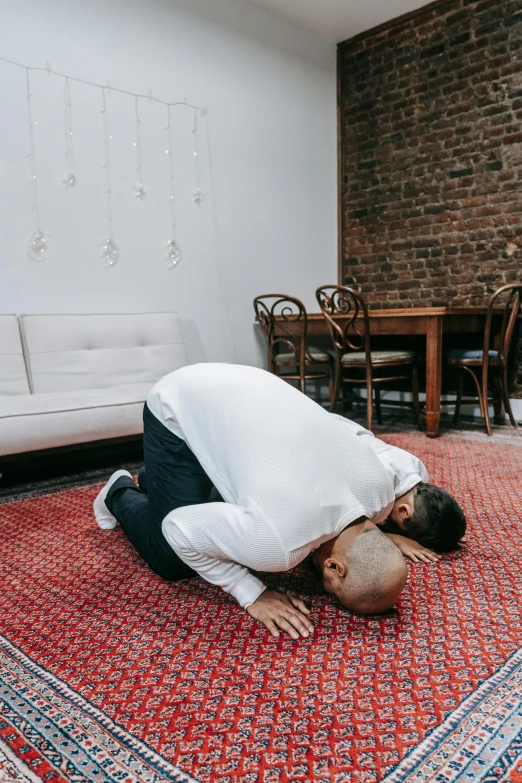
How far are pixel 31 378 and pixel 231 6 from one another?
3.25 m

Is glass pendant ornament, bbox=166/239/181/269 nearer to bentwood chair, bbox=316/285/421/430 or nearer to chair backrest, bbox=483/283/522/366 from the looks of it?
bentwood chair, bbox=316/285/421/430

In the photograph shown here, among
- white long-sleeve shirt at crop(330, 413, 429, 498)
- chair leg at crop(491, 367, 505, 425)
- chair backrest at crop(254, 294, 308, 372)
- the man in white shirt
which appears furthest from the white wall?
white long-sleeve shirt at crop(330, 413, 429, 498)

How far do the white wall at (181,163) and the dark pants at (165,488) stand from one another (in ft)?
6.91

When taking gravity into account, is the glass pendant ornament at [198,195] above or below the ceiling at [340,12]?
below

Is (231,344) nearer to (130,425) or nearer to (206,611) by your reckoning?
(130,425)

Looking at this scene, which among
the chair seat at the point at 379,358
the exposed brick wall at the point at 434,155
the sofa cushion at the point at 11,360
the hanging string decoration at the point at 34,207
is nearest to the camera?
the sofa cushion at the point at 11,360

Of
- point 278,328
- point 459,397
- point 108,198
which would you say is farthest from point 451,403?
point 108,198

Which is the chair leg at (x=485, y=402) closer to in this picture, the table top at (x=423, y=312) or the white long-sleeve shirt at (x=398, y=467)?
the table top at (x=423, y=312)

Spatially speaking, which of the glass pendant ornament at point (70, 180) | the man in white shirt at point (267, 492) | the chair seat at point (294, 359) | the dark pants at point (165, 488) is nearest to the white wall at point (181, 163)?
the glass pendant ornament at point (70, 180)

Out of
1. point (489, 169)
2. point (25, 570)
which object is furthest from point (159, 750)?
point (489, 169)

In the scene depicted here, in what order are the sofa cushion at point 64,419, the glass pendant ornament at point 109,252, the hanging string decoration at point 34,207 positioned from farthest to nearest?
the glass pendant ornament at point 109,252 < the hanging string decoration at point 34,207 < the sofa cushion at point 64,419

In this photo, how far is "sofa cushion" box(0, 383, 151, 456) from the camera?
260 cm

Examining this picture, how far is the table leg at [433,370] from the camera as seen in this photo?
11.9ft

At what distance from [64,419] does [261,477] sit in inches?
68.0
